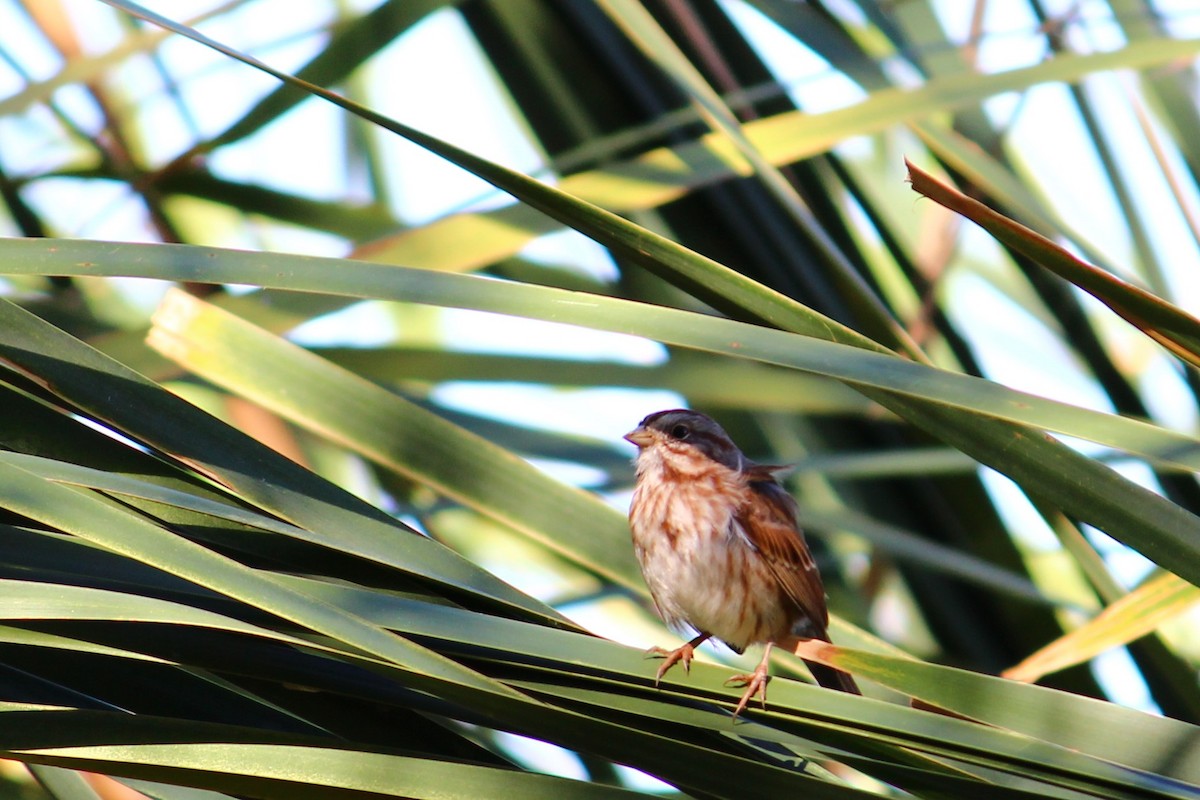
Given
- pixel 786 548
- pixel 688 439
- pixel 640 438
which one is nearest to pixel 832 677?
pixel 786 548

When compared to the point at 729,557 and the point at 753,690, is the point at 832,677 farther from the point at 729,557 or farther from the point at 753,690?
the point at 753,690

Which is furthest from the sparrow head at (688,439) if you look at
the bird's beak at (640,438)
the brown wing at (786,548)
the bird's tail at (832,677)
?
the bird's tail at (832,677)

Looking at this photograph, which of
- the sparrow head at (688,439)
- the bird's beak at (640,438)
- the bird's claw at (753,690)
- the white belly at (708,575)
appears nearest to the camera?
the bird's claw at (753,690)

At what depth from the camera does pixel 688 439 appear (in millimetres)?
3576

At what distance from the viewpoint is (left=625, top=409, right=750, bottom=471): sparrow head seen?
3.54 meters

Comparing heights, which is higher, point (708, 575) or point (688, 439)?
point (688, 439)

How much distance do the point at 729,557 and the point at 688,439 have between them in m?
0.44

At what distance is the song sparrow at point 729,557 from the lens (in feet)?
10.5

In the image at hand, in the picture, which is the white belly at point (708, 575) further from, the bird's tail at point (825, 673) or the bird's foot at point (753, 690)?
the bird's foot at point (753, 690)

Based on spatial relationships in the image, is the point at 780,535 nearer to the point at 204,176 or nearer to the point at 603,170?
the point at 603,170

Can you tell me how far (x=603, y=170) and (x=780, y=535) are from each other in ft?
3.34

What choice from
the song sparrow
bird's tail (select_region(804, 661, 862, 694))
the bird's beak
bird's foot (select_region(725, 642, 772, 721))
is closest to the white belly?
the song sparrow

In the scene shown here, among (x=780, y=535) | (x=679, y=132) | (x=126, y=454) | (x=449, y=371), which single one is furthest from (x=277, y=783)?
(x=679, y=132)

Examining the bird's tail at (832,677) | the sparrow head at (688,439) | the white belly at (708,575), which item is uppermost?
the sparrow head at (688,439)
